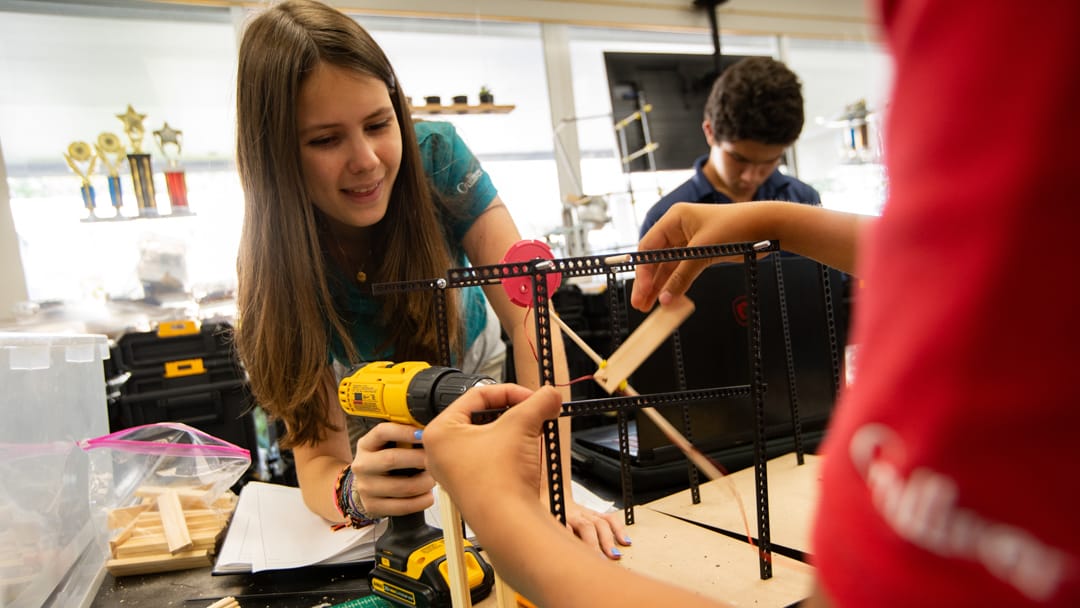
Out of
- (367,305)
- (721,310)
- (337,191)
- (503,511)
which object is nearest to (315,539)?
(367,305)

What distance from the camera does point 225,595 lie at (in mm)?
894

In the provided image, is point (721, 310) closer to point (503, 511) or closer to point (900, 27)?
point (503, 511)

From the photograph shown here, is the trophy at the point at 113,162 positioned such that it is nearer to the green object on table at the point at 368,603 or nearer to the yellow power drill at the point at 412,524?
the yellow power drill at the point at 412,524

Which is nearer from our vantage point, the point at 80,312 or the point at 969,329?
the point at 969,329

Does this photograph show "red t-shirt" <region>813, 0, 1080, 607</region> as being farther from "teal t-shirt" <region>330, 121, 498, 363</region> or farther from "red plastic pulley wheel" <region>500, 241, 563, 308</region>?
"teal t-shirt" <region>330, 121, 498, 363</region>

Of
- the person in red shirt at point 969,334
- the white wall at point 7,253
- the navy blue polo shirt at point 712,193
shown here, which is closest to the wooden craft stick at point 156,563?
the person in red shirt at point 969,334

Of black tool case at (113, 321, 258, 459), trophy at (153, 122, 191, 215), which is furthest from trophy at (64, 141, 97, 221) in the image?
black tool case at (113, 321, 258, 459)

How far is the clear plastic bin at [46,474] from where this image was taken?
2.47 ft

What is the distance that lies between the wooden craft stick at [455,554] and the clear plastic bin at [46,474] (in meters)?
0.52

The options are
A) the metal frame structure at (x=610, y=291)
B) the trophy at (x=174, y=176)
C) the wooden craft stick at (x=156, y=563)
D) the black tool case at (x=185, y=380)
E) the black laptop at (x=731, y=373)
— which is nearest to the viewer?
the metal frame structure at (x=610, y=291)

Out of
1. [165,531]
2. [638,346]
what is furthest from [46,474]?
[638,346]

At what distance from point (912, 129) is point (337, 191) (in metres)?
1.00

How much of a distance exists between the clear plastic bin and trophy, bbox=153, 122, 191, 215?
6.25 feet

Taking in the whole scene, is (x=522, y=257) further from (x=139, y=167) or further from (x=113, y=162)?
(x=113, y=162)
